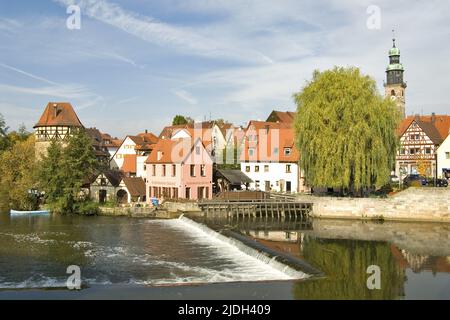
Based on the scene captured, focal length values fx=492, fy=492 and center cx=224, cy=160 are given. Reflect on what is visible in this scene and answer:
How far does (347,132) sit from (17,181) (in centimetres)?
3453


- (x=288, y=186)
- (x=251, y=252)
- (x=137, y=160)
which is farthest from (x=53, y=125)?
(x=251, y=252)

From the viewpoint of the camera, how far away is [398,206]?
137ft

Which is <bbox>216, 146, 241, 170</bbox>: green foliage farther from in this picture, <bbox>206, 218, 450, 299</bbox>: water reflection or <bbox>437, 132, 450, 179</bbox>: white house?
<bbox>437, 132, 450, 179</bbox>: white house

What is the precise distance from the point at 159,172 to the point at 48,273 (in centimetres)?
2944

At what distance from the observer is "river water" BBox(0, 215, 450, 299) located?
1986cm

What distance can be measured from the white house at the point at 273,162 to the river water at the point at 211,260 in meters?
16.1

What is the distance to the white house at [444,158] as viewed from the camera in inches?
2239

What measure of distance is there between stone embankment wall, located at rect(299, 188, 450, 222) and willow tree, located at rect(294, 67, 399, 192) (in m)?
1.71

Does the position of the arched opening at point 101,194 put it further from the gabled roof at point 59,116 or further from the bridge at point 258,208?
the gabled roof at point 59,116

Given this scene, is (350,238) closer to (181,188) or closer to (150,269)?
(150,269)

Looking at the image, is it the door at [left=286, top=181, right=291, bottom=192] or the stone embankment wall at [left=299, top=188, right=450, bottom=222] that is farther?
the door at [left=286, top=181, right=291, bottom=192]

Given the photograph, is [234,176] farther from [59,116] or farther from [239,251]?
[239,251]

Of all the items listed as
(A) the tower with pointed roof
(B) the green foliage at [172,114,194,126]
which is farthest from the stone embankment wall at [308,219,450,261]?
(B) the green foliage at [172,114,194,126]

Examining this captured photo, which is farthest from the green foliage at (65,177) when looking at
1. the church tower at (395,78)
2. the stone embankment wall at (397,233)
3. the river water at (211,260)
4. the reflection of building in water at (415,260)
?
the church tower at (395,78)
